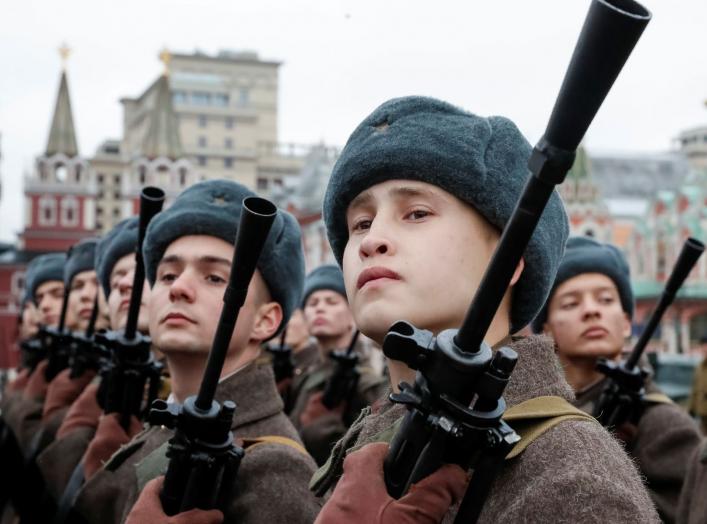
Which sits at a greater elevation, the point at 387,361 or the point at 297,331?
the point at 387,361

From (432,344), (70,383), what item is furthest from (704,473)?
(70,383)

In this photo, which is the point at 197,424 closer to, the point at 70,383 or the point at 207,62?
the point at 70,383

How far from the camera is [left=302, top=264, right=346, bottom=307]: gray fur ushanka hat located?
9.26 meters

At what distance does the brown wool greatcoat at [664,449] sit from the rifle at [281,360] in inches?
165

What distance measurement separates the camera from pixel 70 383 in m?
7.37

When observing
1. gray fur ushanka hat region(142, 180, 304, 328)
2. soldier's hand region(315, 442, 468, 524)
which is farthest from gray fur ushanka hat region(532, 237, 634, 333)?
soldier's hand region(315, 442, 468, 524)

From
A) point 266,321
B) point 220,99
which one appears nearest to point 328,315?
point 266,321

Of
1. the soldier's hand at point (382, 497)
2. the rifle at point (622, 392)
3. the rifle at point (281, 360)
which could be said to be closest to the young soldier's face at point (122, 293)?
the rifle at point (622, 392)

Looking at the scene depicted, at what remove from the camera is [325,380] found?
8125 millimetres

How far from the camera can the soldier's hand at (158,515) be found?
9.87ft

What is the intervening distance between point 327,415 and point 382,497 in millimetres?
5455

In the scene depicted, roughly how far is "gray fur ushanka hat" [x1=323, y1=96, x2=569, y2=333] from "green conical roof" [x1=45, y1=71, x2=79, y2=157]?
57.9 metres

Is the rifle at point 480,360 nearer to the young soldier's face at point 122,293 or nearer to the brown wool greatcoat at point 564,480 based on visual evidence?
the brown wool greatcoat at point 564,480

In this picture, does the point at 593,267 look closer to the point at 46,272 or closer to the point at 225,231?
the point at 225,231
